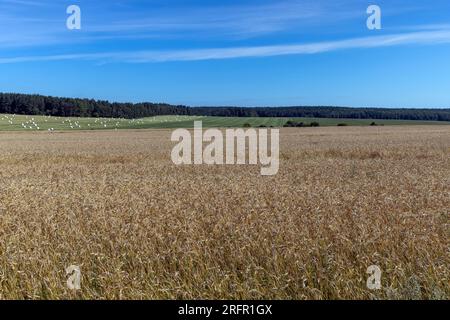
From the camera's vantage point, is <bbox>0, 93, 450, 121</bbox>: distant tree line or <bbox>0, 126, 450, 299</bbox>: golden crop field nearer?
<bbox>0, 126, 450, 299</bbox>: golden crop field

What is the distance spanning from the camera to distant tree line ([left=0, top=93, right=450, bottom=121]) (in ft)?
438

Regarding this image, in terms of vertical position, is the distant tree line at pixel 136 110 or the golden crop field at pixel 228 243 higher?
the distant tree line at pixel 136 110

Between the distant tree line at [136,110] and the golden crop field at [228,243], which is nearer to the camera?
the golden crop field at [228,243]

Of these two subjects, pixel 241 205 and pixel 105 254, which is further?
pixel 241 205

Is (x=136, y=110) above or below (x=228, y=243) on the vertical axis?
above

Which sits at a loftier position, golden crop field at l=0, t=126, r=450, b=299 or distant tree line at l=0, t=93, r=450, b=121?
distant tree line at l=0, t=93, r=450, b=121

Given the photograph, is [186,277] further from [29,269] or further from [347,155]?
[347,155]

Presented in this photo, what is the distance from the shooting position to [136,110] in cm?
14912

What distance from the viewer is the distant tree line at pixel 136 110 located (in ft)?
438

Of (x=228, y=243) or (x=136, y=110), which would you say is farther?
(x=136, y=110)
